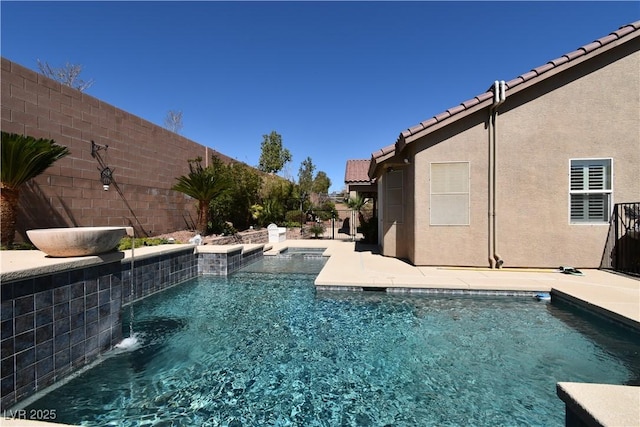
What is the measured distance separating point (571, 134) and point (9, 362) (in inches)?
511

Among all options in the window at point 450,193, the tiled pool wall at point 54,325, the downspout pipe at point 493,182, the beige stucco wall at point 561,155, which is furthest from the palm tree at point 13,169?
the beige stucco wall at point 561,155

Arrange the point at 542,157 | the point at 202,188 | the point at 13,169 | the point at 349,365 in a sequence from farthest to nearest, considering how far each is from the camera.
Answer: the point at 202,188, the point at 542,157, the point at 13,169, the point at 349,365

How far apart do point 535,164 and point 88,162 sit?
1510cm

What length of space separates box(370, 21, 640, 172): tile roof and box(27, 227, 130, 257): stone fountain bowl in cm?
824

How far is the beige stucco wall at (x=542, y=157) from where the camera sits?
867 centimetres

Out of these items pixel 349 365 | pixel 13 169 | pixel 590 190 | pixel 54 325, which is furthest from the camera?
pixel 590 190

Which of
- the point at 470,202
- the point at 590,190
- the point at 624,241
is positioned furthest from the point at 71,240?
the point at 624,241

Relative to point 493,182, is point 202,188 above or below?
above

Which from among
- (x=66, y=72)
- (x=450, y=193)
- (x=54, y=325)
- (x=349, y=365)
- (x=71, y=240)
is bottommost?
(x=349, y=365)

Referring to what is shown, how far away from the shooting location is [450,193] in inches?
370

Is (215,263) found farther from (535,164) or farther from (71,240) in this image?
(535,164)

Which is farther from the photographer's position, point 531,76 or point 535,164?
point 535,164

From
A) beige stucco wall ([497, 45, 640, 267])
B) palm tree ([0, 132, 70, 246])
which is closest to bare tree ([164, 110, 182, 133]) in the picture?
palm tree ([0, 132, 70, 246])

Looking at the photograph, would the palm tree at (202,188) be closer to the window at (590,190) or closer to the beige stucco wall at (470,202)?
the beige stucco wall at (470,202)
